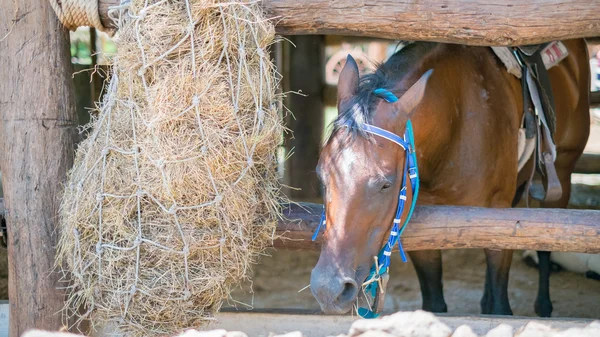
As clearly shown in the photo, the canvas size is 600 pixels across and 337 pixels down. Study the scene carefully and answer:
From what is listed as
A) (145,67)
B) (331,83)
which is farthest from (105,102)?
(331,83)

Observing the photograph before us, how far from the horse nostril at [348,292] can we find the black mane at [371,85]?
0.53 metres

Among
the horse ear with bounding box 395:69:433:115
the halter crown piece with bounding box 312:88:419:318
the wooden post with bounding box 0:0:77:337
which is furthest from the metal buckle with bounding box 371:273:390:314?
the wooden post with bounding box 0:0:77:337

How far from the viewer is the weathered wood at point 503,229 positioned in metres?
2.71

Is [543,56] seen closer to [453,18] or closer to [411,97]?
[453,18]

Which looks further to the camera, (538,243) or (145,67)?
(538,243)

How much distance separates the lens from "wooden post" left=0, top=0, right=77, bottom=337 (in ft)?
8.89

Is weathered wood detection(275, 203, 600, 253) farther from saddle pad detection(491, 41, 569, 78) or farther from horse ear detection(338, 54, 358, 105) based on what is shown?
saddle pad detection(491, 41, 569, 78)

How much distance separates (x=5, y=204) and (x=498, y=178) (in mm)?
2262

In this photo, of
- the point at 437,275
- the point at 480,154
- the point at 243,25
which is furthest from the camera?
the point at 437,275

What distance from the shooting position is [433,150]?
3.00 meters

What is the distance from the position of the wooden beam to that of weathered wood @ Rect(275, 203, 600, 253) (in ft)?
2.30

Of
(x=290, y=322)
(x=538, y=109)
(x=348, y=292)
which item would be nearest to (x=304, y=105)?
(x=538, y=109)

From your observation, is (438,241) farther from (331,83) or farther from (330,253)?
(331,83)

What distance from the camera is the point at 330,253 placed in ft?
7.71
